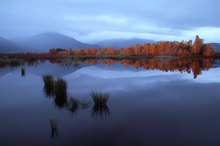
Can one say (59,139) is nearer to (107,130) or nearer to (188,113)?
(107,130)

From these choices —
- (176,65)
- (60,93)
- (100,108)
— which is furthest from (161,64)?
(100,108)

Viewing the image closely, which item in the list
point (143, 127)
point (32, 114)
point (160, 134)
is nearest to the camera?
point (160, 134)

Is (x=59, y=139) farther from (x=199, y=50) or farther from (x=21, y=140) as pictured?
(x=199, y=50)

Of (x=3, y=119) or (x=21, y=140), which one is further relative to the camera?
(x=3, y=119)

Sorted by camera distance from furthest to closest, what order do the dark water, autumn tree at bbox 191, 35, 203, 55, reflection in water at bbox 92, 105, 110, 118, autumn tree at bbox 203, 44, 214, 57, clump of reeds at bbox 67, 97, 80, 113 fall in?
autumn tree at bbox 191, 35, 203, 55 < autumn tree at bbox 203, 44, 214, 57 < clump of reeds at bbox 67, 97, 80, 113 < reflection in water at bbox 92, 105, 110, 118 < the dark water

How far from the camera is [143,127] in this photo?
7.33 m

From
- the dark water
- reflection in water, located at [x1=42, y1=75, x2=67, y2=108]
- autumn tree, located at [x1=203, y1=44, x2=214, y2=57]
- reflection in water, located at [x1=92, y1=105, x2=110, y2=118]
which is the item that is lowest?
the dark water

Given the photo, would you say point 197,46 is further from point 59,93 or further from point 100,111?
point 100,111

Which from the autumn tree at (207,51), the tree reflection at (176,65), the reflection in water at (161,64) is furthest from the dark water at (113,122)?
the autumn tree at (207,51)

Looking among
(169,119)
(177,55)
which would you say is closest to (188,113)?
(169,119)

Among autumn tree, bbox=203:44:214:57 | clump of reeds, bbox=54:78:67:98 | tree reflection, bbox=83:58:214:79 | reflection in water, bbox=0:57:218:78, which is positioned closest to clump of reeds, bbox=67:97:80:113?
clump of reeds, bbox=54:78:67:98

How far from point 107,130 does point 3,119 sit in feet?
13.3

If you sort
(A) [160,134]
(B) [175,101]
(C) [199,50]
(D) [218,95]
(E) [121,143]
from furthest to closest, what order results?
(C) [199,50] < (D) [218,95] < (B) [175,101] < (A) [160,134] < (E) [121,143]

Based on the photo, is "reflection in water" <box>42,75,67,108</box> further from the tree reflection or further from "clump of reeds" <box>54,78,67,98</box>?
the tree reflection
